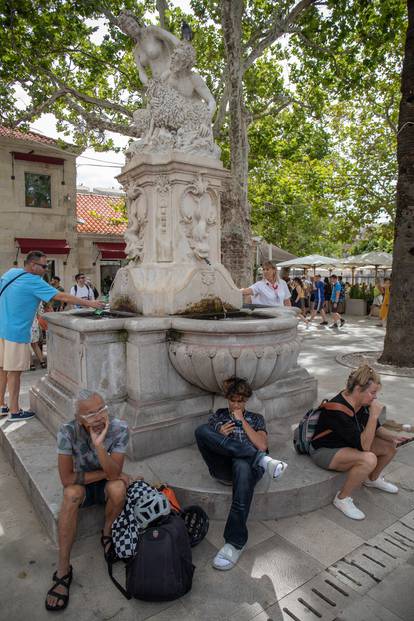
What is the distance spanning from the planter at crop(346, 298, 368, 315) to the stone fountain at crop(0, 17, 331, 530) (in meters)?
15.7

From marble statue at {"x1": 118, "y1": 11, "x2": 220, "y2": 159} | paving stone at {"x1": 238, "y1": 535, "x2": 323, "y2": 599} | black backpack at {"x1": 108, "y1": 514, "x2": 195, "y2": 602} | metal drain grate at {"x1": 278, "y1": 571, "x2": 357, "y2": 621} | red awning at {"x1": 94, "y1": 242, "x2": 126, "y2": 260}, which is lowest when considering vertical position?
metal drain grate at {"x1": 278, "y1": 571, "x2": 357, "y2": 621}

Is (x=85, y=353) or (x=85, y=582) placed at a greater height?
(x=85, y=353)

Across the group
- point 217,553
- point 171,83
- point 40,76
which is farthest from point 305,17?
point 217,553

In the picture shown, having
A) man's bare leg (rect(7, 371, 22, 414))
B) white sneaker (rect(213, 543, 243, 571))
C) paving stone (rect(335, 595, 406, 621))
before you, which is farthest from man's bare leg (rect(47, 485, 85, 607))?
man's bare leg (rect(7, 371, 22, 414))

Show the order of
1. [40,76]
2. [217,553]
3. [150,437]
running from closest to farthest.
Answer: [217,553]
[150,437]
[40,76]

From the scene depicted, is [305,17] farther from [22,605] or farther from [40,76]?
[22,605]

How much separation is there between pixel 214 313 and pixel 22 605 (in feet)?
9.80

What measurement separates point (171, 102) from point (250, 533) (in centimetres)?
432

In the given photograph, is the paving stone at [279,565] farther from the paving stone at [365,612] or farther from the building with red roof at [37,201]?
the building with red roof at [37,201]

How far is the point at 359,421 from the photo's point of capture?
327 centimetres

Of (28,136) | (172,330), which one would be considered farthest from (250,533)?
(28,136)

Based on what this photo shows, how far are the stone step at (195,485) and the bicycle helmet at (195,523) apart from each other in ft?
1.00

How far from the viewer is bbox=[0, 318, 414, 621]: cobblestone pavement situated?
2264 millimetres

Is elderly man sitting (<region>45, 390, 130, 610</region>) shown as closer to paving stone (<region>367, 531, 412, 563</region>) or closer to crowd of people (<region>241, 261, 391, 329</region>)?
paving stone (<region>367, 531, 412, 563</region>)
